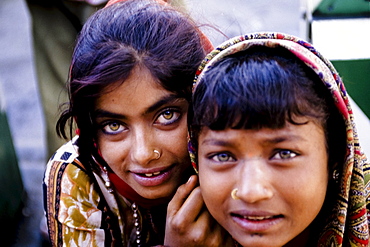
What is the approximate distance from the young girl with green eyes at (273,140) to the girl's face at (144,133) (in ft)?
0.63

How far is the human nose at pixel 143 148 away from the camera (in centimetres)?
162

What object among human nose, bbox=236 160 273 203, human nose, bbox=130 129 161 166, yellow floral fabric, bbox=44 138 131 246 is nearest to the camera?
human nose, bbox=236 160 273 203

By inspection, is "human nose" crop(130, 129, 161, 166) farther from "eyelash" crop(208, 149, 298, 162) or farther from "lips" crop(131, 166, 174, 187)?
"eyelash" crop(208, 149, 298, 162)

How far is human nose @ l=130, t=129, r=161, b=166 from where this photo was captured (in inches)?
63.8

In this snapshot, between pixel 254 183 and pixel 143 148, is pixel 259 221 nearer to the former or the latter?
pixel 254 183

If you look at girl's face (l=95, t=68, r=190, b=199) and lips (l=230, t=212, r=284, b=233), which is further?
girl's face (l=95, t=68, r=190, b=199)

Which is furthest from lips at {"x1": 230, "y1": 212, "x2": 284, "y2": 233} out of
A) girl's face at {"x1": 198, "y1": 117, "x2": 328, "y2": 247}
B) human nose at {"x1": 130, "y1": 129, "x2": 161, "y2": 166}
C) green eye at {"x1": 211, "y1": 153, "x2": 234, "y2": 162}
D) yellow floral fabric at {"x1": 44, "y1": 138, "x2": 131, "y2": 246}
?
yellow floral fabric at {"x1": 44, "y1": 138, "x2": 131, "y2": 246}

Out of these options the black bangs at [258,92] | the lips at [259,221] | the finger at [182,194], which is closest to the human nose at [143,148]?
the finger at [182,194]

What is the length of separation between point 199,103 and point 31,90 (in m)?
3.01

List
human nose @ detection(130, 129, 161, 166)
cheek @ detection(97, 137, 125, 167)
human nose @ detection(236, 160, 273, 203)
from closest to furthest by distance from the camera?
human nose @ detection(236, 160, 273, 203)
human nose @ detection(130, 129, 161, 166)
cheek @ detection(97, 137, 125, 167)

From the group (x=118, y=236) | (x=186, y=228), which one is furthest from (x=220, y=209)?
(x=118, y=236)

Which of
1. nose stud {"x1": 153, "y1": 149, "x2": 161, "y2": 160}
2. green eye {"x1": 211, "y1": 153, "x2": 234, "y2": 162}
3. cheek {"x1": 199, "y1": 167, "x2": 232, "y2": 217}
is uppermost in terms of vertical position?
nose stud {"x1": 153, "y1": 149, "x2": 161, "y2": 160}

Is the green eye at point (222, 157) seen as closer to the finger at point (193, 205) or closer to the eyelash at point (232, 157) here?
the eyelash at point (232, 157)

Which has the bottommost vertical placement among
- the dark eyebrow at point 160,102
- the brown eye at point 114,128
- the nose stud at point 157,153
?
the nose stud at point 157,153
